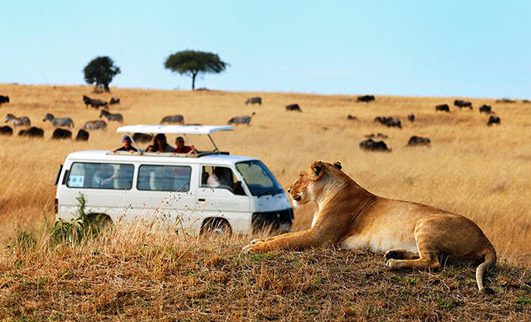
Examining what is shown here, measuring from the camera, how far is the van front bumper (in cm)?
→ 1625

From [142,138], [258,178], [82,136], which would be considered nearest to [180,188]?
[258,178]

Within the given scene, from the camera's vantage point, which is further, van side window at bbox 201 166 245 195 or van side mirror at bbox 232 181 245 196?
van side window at bbox 201 166 245 195

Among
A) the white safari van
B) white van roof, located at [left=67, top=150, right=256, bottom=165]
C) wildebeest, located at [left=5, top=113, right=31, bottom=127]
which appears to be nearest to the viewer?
the white safari van

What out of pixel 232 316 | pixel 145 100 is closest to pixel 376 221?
pixel 232 316

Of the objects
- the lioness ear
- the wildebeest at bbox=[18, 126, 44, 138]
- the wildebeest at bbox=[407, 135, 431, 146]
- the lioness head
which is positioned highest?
the lioness ear

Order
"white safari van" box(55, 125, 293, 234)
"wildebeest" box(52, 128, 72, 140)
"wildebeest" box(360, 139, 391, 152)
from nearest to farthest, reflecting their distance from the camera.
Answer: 1. "white safari van" box(55, 125, 293, 234)
2. "wildebeest" box(360, 139, 391, 152)
3. "wildebeest" box(52, 128, 72, 140)

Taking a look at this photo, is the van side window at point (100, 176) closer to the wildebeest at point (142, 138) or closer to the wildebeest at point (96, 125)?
the wildebeest at point (142, 138)

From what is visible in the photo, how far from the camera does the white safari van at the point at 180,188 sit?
16.4 m

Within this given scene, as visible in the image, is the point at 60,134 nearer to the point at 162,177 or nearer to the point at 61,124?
the point at 61,124

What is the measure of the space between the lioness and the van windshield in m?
6.75

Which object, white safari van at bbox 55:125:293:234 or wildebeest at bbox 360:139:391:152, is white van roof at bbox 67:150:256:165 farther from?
wildebeest at bbox 360:139:391:152

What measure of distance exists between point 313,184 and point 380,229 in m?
0.95

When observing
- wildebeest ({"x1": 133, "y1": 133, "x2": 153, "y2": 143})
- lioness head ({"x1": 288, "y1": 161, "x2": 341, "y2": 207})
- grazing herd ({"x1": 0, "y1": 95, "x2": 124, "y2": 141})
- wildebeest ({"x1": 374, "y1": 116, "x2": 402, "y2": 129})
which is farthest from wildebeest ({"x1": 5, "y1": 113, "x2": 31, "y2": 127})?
lioness head ({"x1": 288, "y1": 161, "x2": 341, "y2": 207})

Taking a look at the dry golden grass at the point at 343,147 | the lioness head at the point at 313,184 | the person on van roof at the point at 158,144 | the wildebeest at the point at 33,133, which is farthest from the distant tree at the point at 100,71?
the lioness head at the point at 313,184
